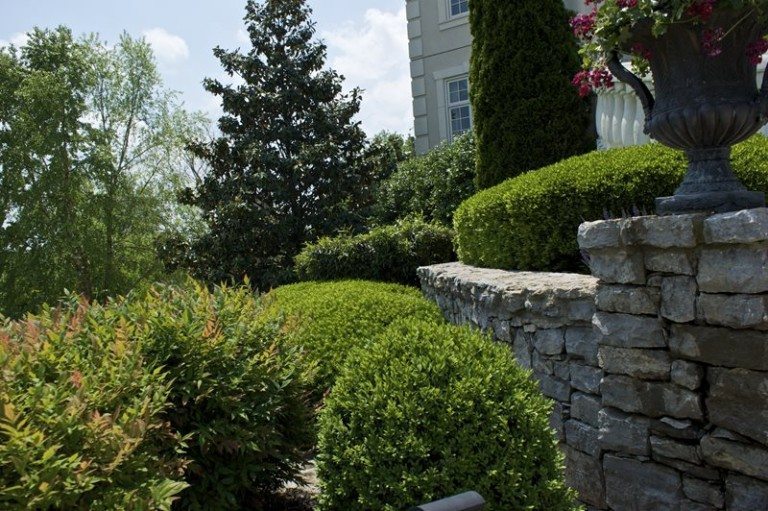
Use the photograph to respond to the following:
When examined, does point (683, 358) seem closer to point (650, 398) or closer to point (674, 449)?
point (650, 398)

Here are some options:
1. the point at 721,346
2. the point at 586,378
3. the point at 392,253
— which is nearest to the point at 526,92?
the point at 392,253

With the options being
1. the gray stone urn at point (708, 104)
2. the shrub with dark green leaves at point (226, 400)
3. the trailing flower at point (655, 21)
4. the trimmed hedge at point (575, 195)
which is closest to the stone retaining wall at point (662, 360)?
the gray stone urn at point (708, 104)

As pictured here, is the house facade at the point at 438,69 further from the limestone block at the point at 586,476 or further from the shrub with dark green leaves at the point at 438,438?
the shrub with dark green leaves at the point at 438,438

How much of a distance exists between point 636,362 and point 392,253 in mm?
5656

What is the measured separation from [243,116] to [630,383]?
11.0 metres

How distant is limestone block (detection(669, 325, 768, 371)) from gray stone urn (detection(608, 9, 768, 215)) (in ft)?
2.05

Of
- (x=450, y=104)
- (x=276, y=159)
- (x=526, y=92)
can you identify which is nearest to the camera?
(x=526, y=92)

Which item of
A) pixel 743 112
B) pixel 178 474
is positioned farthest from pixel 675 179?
pixel 178 474

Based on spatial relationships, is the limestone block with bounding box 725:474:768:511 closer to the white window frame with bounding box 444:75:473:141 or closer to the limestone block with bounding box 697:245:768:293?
the limestone block with bounding box 697:245:768:293

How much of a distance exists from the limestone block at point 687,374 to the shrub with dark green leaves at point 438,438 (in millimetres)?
830

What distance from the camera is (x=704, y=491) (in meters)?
3.37

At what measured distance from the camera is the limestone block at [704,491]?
130 inches

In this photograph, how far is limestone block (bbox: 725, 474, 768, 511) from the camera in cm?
315

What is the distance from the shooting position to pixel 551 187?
486 cm
